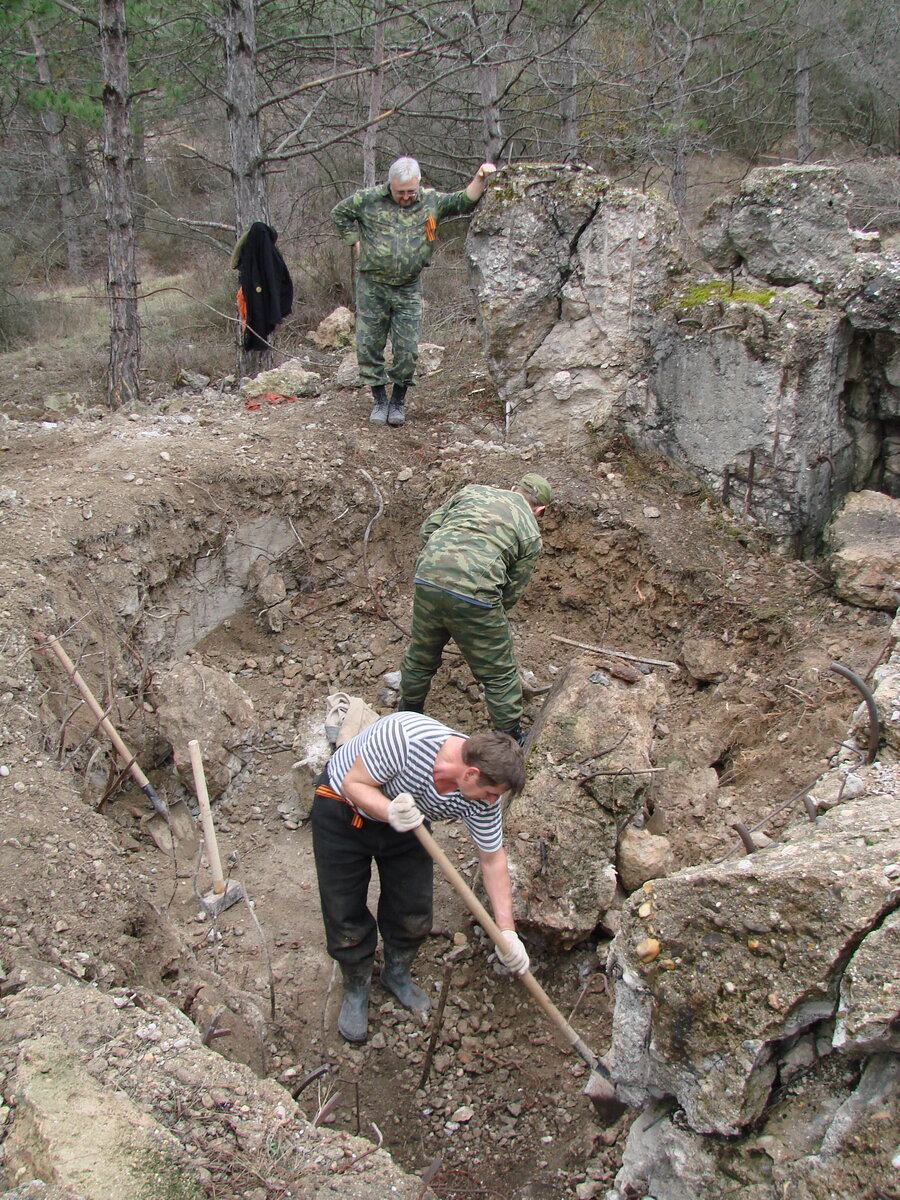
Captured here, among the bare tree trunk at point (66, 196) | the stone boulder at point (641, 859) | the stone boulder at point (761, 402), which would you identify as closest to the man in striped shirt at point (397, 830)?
the stone boulder at point (641, 859)

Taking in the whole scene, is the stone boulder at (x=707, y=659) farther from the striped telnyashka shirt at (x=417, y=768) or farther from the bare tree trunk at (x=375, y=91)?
the bare tree trunk at (x=375, y=91)

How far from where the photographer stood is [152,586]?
189 inches

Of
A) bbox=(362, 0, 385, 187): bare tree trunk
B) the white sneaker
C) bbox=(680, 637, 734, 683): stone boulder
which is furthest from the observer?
bbox=(362, 0, 385, 187): bare tree trunk

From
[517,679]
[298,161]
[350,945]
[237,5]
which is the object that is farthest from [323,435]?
[298,161]

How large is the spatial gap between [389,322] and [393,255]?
50 cm

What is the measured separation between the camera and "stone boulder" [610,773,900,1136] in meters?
1.86

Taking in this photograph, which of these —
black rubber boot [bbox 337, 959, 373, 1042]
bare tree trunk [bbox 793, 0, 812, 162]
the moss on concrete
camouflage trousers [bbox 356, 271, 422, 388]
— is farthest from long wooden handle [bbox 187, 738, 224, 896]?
bare tree trunk [bbox 793, 0, 812, 162]

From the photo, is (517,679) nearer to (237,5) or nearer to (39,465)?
(39,465)

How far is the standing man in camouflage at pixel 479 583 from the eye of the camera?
3.66 meters

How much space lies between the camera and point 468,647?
388 centimetres

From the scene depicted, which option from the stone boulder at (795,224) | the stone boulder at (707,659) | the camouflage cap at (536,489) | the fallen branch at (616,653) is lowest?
the fallen branch at (616,653)

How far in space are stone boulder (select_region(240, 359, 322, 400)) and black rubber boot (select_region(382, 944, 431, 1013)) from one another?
4730 millimetres

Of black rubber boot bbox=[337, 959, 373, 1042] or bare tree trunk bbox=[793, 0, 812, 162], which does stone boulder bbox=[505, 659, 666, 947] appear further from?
bare tree trunk bbox=[793, 0, 812, 162]

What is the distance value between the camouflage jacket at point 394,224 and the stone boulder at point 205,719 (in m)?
3.08
